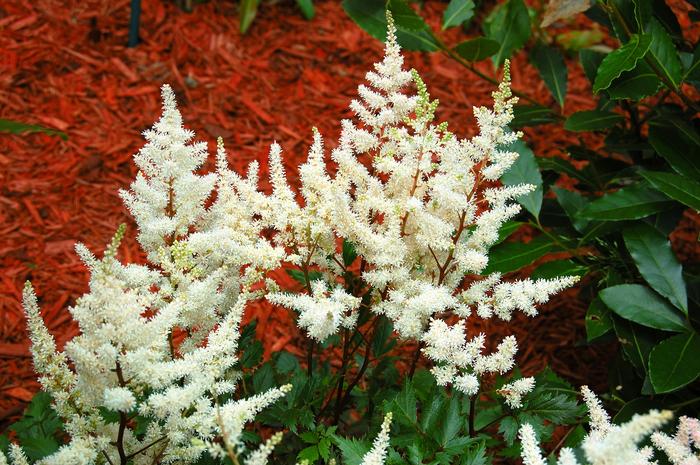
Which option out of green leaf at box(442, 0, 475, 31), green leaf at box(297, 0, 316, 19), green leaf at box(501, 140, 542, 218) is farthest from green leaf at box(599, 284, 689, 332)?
green leaf at box(297, 0, 316, 19)

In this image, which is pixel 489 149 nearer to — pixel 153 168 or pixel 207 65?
pixel 153 168

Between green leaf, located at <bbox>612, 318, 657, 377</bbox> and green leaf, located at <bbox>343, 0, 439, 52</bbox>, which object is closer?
green leaf, located at <bbox>612, 318, 657, 377</bbox>

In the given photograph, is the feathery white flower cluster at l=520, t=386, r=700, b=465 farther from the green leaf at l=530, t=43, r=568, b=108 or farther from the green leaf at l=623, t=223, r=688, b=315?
the green leaf at l=530, t=43, r=568, b=108

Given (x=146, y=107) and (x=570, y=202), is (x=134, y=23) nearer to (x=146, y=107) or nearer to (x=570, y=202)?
(x=146, y=107)

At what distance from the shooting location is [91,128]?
11.7 ft

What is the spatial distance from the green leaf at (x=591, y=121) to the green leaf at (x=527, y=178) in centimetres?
38

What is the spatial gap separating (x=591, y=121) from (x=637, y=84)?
14.1 inches

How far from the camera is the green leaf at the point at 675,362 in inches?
73.5

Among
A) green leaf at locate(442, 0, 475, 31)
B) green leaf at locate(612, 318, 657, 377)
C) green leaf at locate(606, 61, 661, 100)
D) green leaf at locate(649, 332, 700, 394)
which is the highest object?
green leaf at locate(606, 61, 661, 100)

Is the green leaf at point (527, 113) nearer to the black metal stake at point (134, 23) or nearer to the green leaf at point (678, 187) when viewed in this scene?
the green leaf at point (678, 187)

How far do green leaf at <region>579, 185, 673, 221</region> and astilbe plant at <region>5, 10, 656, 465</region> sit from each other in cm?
60

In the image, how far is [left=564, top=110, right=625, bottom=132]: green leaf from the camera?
8.35 feet

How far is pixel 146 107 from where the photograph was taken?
3.70 meters

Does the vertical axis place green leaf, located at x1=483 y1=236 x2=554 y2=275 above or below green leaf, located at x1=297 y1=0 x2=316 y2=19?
above
